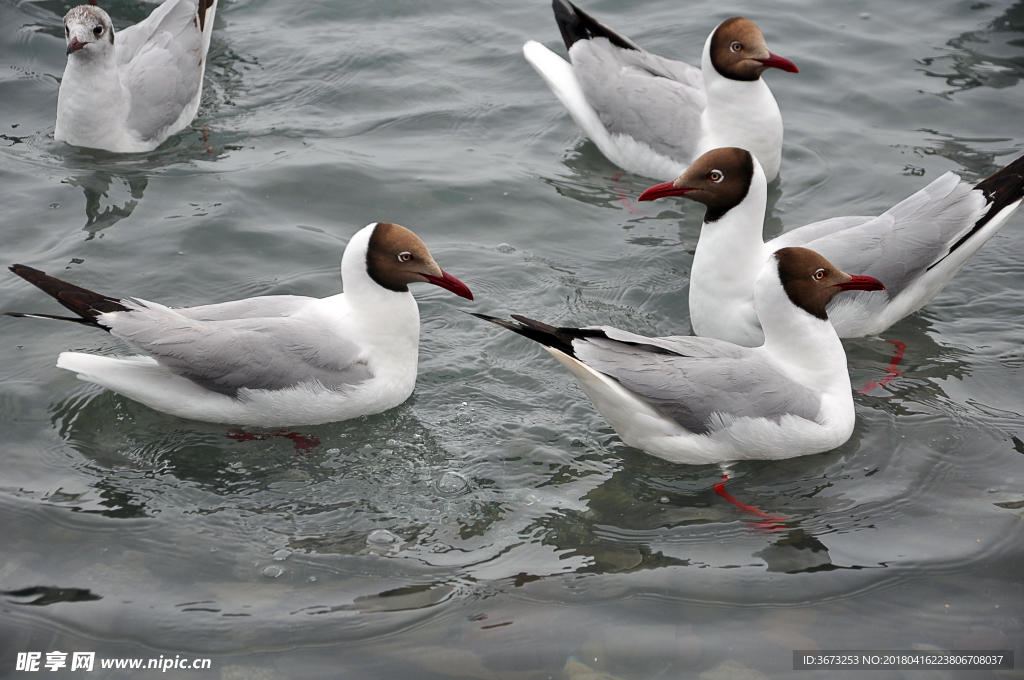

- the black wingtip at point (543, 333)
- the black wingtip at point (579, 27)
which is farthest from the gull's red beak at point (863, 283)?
the black wingtip at point (579, 27)

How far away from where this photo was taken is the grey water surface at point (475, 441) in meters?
4.43

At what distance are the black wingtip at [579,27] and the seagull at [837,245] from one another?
304 centimetres

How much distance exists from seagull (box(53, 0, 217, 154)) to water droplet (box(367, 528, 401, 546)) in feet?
16.4

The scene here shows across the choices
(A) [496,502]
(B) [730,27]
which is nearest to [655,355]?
(A) [496,502]

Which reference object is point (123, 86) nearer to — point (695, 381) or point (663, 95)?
point (663, 95)

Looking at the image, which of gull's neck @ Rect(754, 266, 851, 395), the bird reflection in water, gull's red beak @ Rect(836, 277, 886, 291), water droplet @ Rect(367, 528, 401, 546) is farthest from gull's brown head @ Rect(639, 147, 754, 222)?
the bird reflection in water

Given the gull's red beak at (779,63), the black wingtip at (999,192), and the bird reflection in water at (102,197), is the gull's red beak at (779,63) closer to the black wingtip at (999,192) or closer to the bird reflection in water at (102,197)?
the black wingtip at (999,192)

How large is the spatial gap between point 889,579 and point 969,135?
18.5ft

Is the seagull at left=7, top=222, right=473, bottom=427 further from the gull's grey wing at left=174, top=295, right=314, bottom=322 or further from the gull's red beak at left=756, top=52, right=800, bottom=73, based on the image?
the gull's red beak at left=756, top=52, right=800, bottom=73

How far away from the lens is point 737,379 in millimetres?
5363

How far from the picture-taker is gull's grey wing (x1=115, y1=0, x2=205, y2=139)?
8.50 meters

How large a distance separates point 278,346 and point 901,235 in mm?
3954

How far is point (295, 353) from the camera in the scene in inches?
221

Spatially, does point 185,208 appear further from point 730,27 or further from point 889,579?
point 889,579
